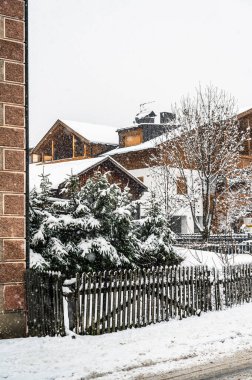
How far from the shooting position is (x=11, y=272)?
877cm

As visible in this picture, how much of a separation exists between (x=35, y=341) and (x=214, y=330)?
346 centimetres

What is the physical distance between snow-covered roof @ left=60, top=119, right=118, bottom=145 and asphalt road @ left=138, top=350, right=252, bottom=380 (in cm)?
3423

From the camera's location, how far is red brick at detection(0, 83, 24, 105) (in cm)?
888

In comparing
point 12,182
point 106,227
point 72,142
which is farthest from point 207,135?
point 72,142

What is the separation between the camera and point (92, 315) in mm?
8992

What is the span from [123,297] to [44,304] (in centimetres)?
163

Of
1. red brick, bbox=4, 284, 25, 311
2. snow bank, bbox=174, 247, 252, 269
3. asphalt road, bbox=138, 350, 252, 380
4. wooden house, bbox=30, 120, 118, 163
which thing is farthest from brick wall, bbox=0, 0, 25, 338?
wooden house, bbox=30, 120, 118, 163

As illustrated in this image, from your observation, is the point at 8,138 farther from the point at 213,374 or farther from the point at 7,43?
the point at 213,374

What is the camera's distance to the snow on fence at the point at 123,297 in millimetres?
8805

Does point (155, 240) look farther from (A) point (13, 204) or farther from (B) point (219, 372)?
(B) point (219, 372)

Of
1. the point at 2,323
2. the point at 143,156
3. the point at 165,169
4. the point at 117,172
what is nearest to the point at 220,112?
the point at 165,169

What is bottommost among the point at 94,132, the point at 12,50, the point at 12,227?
the point at 12,227

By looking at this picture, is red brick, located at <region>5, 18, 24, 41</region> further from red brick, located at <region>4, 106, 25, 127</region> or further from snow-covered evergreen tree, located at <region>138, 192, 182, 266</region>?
snow-covered evergreen tree, located at <region>138, 192, 182, 266</region>

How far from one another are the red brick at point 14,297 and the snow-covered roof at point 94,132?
105 ft
